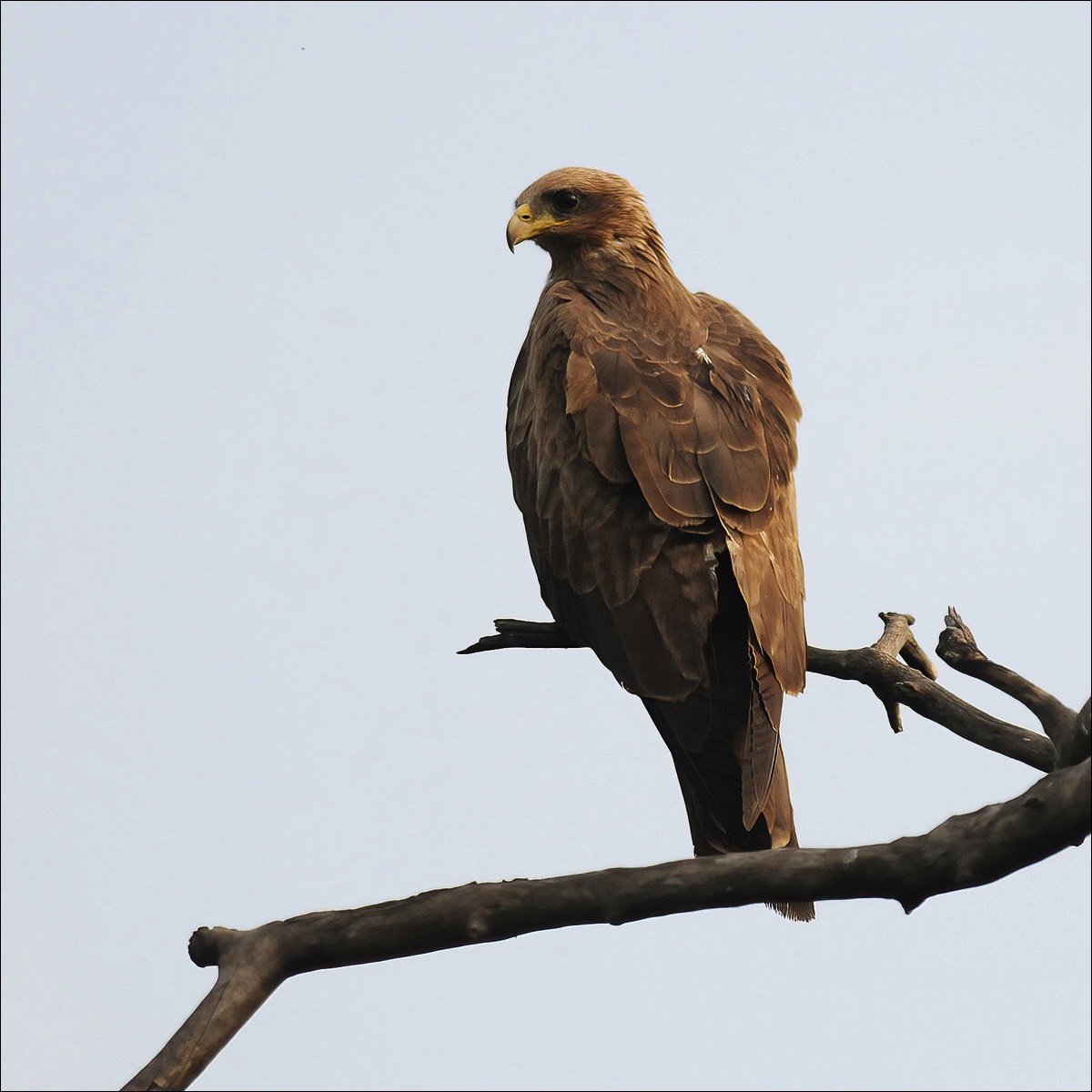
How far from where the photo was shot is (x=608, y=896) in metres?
3.30

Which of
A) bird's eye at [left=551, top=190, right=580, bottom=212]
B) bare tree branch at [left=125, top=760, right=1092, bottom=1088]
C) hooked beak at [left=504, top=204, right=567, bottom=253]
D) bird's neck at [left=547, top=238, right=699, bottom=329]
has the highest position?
bird's eye at [left=551, top=190, right=580, bottom=212]

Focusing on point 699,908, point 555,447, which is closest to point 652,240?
point 555,447

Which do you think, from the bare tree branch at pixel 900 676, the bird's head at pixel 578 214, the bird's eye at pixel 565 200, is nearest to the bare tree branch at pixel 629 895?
the bare tree branch at pixel 900 676

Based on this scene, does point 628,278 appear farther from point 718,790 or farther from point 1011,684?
point 1011,684

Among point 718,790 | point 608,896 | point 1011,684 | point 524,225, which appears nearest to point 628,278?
point 524,225

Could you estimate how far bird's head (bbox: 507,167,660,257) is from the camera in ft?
22.4

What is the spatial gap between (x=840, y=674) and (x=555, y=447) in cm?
149

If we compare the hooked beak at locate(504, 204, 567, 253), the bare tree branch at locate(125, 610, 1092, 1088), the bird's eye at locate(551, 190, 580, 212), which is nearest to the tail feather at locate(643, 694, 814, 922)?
the bare tree branch at locate(125, 610, 1092, 1088)

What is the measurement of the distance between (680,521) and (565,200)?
7.63 ft

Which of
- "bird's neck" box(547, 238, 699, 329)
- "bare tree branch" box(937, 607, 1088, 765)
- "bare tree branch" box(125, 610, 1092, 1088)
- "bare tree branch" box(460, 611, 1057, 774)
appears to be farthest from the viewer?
"bird's neck" box(547, 238, 699, 329)

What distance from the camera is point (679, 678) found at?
16.7 feet

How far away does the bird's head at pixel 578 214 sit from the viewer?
682 cm

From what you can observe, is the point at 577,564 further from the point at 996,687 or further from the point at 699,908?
the point at 699,908

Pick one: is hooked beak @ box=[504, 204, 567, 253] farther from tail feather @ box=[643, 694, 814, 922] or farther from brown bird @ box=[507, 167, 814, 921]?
tail feather @ box=[643, 694, 814, 922]
